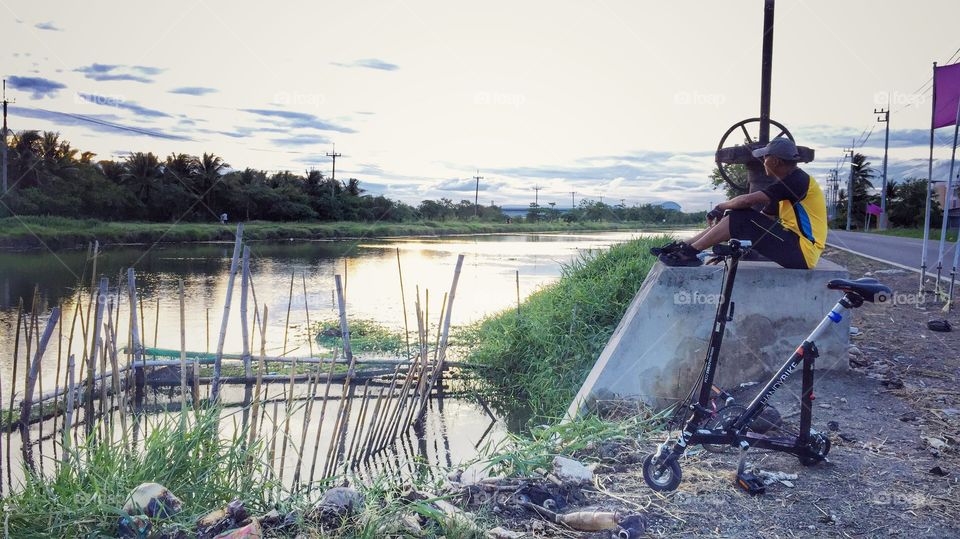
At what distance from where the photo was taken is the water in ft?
28.6

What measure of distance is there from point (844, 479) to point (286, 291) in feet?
54.2

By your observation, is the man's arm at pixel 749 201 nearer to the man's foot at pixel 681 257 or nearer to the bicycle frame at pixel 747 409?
the man's foot at pixel 681 257

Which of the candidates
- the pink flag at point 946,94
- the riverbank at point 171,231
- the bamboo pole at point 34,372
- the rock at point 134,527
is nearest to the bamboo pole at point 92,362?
the bamboo pole at point 34,372

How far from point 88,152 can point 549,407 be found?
46025mm

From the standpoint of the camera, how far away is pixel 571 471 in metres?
3.90

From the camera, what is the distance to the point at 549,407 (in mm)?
8094

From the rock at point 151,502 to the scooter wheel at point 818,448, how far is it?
329 cm

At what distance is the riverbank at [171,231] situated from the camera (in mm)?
32997

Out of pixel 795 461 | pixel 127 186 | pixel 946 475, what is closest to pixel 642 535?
pixel 795 461

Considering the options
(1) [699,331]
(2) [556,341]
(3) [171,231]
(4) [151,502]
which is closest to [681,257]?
(1) [699,331]

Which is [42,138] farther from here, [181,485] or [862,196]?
[862,196]

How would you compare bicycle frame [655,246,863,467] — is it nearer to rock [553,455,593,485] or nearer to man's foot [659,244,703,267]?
rock [553,455,593,485]

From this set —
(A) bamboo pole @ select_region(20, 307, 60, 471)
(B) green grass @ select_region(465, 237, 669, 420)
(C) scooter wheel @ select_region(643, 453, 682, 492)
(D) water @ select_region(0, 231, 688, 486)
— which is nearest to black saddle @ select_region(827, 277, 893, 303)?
(C) scooter wheel @ select_region(643, 453, 682, 492)

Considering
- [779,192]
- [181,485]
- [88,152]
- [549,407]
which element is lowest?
[549,407]
